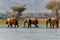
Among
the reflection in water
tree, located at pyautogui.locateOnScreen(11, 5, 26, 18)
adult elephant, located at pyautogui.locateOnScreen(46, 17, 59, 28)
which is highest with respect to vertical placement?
tree, located at pyautogui.locateOnScreen(11, 5, 26, 18)

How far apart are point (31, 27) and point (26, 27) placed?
22cm

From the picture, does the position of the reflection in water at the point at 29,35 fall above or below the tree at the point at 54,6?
below

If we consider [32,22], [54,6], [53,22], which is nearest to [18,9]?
[32,22]

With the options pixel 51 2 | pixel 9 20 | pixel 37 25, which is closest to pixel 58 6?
pixel 51 2

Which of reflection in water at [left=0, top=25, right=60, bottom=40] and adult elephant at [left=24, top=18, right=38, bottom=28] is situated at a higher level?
adult elephant at [left=24, top=18, right=38, bottom=28]

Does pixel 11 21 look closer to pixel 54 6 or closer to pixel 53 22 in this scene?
pixel 53 22

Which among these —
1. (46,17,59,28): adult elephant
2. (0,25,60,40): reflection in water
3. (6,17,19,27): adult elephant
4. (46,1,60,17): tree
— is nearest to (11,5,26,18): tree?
(6,17,19,27): adult elephant

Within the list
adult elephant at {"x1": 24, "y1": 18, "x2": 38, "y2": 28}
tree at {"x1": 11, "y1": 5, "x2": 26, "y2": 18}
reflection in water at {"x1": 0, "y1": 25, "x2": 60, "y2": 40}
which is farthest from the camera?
adult elephant at {"x1": 24, "y1": 18, "x2": 38, "y2": 28}

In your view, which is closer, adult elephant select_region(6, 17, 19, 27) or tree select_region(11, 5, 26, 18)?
tree select_region(11, 5, 26, 18)

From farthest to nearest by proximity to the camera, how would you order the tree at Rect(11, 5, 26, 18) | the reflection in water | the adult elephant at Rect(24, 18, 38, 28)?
the adult elephant at Rect(24, 18, 38, 28), the tree at Rect(11, 5, 26, 18), the reflection in water

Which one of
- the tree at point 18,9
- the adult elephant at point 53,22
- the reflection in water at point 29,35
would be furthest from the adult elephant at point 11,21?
the adult elephant at point 53,22

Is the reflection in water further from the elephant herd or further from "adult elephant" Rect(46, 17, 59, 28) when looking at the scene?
"adult elephant" Rect(46, 17, 59, 28)

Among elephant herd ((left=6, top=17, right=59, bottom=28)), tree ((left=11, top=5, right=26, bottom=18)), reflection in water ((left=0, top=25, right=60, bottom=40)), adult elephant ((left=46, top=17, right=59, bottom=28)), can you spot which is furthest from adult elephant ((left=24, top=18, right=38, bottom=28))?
adult elephant ((left=46, top=17, right=59, bottom=28))

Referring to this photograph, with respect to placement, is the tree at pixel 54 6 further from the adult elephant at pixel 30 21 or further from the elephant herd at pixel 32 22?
the adult elephant at pixel 30 21
